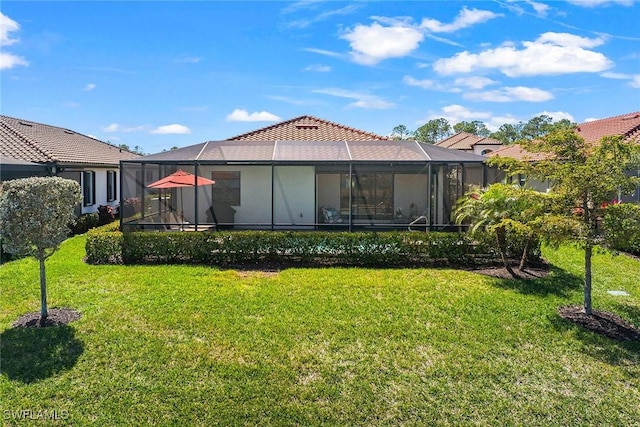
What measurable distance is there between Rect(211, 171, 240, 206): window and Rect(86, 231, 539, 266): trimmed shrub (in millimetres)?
4244

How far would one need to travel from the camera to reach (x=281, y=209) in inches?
526

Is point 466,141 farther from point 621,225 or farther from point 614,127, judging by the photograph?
point 621,225

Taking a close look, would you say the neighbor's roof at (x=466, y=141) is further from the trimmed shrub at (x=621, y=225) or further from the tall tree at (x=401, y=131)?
the tall tree at (x=401, y=131)

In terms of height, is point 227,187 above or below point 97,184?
below

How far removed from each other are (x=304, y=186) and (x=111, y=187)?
1174 centimetres

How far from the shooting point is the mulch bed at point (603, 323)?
5883 millimetres

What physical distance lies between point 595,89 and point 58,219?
113 feet

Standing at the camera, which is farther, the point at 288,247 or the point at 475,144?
the point at 475,144

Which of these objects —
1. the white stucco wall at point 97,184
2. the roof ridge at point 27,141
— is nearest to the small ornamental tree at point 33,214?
the roof ridge at point 27,141

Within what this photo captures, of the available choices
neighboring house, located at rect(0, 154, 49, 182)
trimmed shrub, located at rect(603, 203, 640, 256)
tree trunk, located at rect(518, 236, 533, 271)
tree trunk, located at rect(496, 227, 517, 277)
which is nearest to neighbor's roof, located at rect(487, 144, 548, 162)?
trimmed shrub, located at rect(603, 203, 640, 256)

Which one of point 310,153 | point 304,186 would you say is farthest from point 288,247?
point 304,186

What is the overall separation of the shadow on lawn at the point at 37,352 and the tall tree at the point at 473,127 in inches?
3365

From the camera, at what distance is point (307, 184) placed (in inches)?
545

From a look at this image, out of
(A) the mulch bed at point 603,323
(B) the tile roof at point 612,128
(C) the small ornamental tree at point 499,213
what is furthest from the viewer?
(B) the tile roof at point 612,128
